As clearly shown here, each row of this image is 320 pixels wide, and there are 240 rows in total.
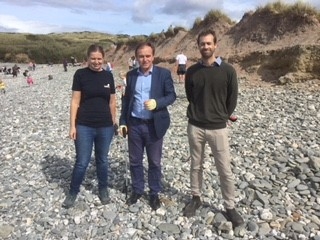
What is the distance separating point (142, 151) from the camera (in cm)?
542

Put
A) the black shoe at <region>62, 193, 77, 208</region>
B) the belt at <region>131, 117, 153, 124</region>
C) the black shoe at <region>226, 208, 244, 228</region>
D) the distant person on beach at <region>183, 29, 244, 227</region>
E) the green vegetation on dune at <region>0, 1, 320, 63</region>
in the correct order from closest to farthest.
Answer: the distant person on beach at <region>183, 29, 244, 227</region>
the black shoe at <region>226, 208, 244, 228</region>
the belt at <region>131, 117, 153, 124</region>
the black shoe at <region>62, 193, 77, 208</region>
the green vegetation on dune at <region>0, 1, 320, 63</region>

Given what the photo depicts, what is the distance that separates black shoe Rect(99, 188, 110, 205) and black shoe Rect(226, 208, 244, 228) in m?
1.88

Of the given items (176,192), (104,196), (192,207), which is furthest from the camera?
(176,192)

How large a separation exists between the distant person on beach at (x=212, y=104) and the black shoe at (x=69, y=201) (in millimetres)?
2012

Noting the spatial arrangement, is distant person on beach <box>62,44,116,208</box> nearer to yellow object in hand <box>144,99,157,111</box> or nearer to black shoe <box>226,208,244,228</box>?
yellow object in hand <box>144,99,157,111</box>

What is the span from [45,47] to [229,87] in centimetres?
9343

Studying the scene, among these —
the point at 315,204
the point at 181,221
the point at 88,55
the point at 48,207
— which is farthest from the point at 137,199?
the point at 315,204

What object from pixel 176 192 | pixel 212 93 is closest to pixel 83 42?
pixel 176 192

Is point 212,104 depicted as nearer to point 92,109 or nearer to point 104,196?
point 92,109

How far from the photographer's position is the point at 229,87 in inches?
185

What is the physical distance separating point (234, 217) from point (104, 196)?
2034 mm

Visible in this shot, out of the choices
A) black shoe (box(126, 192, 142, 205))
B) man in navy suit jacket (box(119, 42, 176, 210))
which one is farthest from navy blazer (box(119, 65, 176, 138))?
black shoe (box(126, 192, 142, 205))

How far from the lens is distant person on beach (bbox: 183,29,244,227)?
4617 mm

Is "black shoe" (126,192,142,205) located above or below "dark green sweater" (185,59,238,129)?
below
